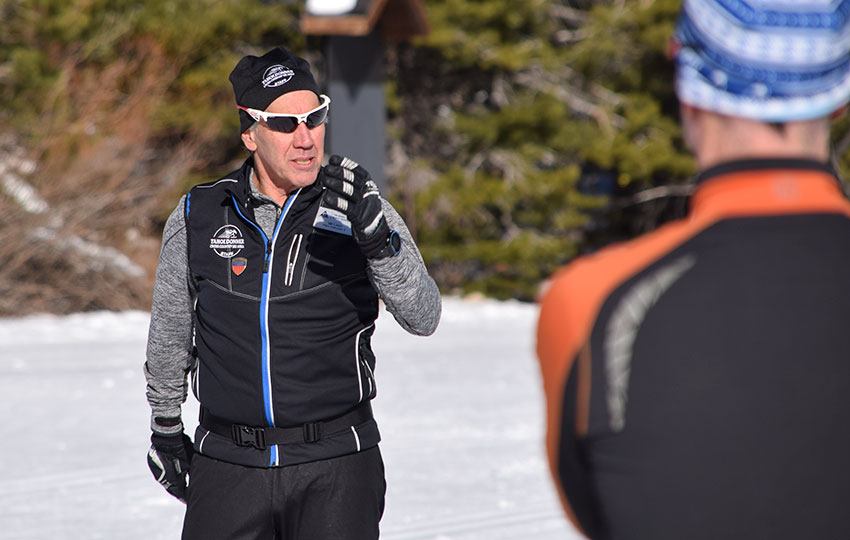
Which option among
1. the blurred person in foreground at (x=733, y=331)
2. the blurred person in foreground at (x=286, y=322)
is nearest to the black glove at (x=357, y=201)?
the blurred person in foreground at (x=286, y=322)

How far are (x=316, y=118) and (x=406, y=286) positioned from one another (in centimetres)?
54

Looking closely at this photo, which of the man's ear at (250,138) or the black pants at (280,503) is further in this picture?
the man's ear at (250,138)

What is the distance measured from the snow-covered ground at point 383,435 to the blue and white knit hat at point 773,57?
79.4 inches

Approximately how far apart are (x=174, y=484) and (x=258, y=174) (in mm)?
885

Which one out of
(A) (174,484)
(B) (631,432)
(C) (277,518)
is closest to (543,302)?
(B) (631,432)

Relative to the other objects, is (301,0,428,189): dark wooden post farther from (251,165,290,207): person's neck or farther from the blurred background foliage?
(251,165,290,207): person's neck

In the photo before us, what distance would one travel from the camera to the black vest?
2.53 meters

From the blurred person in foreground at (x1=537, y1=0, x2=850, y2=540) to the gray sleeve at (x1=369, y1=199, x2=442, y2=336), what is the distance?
1.40 m

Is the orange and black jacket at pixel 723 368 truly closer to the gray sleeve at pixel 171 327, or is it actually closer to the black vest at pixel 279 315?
the black vest at pixel 279 315

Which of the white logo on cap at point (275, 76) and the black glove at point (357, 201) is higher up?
the white logo on cap at point (275, 76)

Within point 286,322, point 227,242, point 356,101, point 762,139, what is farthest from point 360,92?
point 762,139

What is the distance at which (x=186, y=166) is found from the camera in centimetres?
1155

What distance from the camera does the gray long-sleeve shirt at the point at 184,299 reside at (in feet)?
8.36

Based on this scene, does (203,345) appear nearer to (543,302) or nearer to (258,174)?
(258,174)
